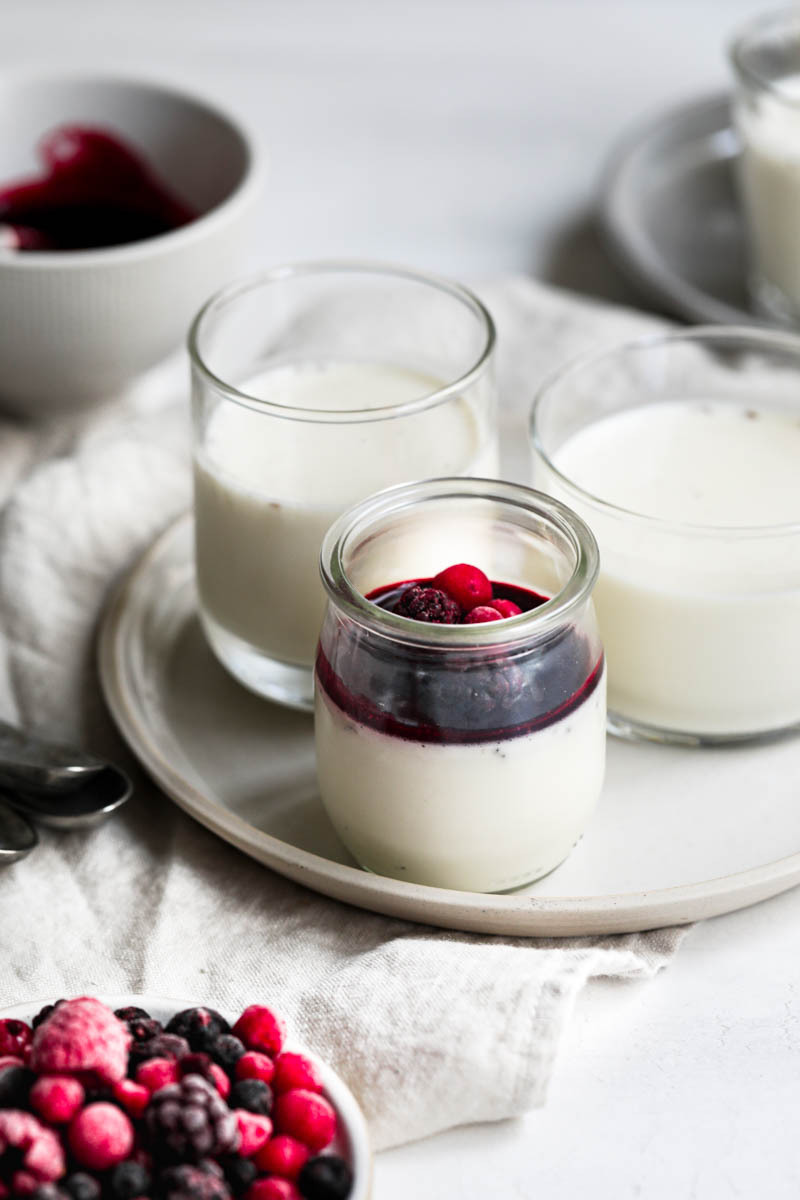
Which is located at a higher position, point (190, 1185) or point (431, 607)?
point (431, 607)

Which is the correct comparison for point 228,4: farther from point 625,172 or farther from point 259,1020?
point 259,1020

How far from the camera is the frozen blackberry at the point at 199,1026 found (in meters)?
0.94

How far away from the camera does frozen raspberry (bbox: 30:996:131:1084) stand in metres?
0.88

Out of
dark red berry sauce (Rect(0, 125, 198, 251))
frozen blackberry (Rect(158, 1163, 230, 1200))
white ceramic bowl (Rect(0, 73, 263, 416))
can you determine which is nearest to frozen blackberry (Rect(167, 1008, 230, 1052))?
frozen blackberry (Rect(158, 1163, 230, 1200))

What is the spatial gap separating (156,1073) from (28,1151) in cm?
9

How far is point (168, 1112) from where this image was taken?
853mm

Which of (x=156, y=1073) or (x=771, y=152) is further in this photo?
(x=771, y=152)

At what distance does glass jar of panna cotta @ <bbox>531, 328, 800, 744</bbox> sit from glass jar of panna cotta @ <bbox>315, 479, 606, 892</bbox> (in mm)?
111

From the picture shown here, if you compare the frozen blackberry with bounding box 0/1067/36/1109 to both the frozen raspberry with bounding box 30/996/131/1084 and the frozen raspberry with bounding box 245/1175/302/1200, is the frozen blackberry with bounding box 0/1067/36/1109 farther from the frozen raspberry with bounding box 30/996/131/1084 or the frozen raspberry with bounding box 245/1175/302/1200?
the frozen raspberry with bounding box 245/1175/302/1200

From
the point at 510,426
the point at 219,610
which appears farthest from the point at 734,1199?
the point at 510,426

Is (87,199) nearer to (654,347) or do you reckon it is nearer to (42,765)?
(654,347)

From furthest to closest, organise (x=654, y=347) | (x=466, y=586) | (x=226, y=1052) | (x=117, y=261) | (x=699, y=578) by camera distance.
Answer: (x=117, y=261) → (x=654, y=347) → (x=699, y=578) → (x=466, y=586) → (x=226, y=1052)

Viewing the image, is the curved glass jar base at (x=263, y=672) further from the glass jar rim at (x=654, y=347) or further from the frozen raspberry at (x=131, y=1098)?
the frozen raspberry at (x=131, y=1098)

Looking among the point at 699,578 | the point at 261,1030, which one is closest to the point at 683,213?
the point at 699,578
